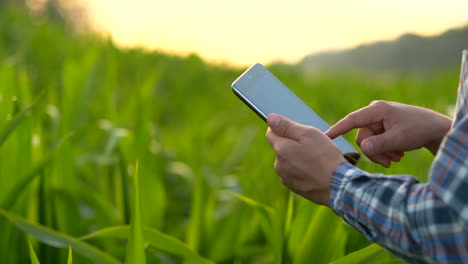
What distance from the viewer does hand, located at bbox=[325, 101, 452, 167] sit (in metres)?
0.69

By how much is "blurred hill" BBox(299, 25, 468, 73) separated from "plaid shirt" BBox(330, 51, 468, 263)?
451 mm

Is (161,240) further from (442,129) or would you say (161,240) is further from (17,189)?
(442,129)

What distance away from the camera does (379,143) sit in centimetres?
69

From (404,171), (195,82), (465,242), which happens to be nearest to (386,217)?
(465,242)

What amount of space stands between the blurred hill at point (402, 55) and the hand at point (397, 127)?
0.26 metres

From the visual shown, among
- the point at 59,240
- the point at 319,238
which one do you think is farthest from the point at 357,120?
the point at 59,240

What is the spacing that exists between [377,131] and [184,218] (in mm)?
1019

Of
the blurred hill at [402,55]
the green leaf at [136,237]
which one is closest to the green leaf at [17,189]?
the green leaf at [136,237]

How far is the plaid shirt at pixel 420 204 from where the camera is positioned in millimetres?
477

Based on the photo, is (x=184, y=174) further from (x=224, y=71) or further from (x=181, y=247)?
(x=224, y=71)

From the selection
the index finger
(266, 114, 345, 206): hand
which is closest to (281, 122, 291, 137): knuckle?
(266, 114, 345, 206): hand

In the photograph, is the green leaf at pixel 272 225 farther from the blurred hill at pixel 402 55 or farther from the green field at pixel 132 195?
the blurred hill at pixel 402 55

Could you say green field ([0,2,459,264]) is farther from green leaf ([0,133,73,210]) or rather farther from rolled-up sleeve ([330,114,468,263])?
rolled-up sleeve ([330,114,468,263])

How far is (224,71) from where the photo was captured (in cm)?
544
